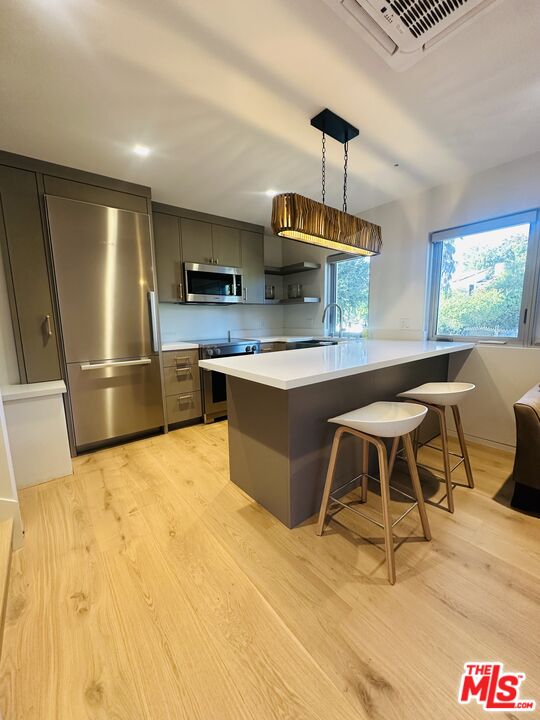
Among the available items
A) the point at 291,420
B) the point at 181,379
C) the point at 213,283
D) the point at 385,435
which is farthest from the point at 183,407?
the point at 385,435

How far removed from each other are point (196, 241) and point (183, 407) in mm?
1926

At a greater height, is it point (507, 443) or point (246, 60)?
point (246, 60)

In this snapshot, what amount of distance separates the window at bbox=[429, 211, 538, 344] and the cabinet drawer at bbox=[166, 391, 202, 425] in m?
2.64

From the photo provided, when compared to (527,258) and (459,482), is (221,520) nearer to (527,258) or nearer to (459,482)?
(459,482)

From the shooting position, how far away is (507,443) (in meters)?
2.62

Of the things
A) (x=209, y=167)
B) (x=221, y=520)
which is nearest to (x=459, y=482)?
(x=221, y=520)

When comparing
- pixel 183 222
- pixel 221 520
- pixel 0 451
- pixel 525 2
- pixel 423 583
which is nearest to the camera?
pixel 525 2

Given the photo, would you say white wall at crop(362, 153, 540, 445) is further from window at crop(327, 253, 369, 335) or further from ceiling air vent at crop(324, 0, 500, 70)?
ceiling air vent at crop(324, 0, 500, 70)

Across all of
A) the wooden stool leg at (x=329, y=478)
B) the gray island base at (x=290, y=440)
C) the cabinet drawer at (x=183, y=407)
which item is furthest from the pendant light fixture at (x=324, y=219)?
the cabinet drawer at (x=183, y=407)

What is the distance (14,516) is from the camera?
1.63 m

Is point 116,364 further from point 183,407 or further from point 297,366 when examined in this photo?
point 297,366

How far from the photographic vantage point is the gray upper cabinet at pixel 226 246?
144 inches

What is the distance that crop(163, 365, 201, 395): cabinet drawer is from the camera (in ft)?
10.3

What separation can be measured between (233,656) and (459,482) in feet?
6.14
